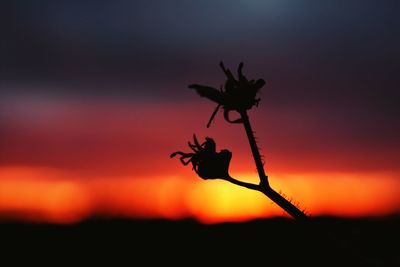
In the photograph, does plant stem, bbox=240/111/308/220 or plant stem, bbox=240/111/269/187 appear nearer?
plant stem, bbox=240/111/308/220

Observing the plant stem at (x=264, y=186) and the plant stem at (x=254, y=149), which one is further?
the plant stem at (x=254, y=149)

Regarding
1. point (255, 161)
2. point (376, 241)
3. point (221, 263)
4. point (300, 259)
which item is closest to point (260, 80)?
point (255, 161)

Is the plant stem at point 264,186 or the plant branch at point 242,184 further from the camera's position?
the plant branch at point 242,184

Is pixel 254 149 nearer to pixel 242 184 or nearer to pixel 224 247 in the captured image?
pixel 242 184

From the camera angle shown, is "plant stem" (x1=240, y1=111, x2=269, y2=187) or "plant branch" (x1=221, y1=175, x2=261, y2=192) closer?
"plant stem" (x1=240, y1=111, x2=269, y2=187)

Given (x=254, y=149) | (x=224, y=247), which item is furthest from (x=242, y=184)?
(x=224, y=247)

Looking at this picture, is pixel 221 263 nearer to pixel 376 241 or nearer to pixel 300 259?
pixel 300 259

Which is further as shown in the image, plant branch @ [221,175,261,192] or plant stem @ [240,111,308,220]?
plant branch @ [221,175,261,192]
